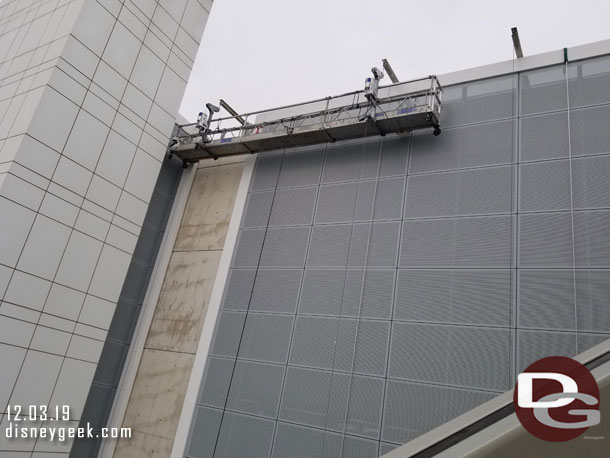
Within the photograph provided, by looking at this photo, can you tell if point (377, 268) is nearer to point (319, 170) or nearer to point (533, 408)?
point (319, 170)

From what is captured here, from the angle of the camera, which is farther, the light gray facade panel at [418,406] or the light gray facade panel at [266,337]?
the light gray facade panel at [266,337]

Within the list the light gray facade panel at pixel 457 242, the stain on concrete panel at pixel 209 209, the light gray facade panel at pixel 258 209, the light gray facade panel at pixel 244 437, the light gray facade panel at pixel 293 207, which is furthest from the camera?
the stain on concrete panel at pixel 209 209

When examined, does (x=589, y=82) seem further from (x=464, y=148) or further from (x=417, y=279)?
(x=417, y=279)

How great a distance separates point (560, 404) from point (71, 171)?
15838 millimetres

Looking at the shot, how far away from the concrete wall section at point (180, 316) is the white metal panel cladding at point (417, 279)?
114cm

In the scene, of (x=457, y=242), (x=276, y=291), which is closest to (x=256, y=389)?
(x=276, y=291)

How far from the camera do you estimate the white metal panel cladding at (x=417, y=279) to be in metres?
11.2

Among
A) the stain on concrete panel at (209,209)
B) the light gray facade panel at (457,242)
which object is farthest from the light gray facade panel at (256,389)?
the light gray facade panel at (457,242)

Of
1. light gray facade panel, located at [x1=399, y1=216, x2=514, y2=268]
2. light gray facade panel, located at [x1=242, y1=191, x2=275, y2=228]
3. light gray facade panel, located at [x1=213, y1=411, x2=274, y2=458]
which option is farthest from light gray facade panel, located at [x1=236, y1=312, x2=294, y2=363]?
light gray facade panel, located at [x1=399, y1=216, x2=514, y2=268]

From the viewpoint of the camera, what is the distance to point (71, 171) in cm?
1476

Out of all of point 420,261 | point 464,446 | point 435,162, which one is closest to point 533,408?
point 464,446

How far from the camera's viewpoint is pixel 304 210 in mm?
15734

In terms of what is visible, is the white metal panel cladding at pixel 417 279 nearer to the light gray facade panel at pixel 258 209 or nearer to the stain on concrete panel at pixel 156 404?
the light gray facade panel at pixel 258 209

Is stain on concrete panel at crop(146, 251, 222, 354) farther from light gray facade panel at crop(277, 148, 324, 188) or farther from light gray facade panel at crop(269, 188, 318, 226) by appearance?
light gray facade panel at crop(277, 148, 324, 188)
